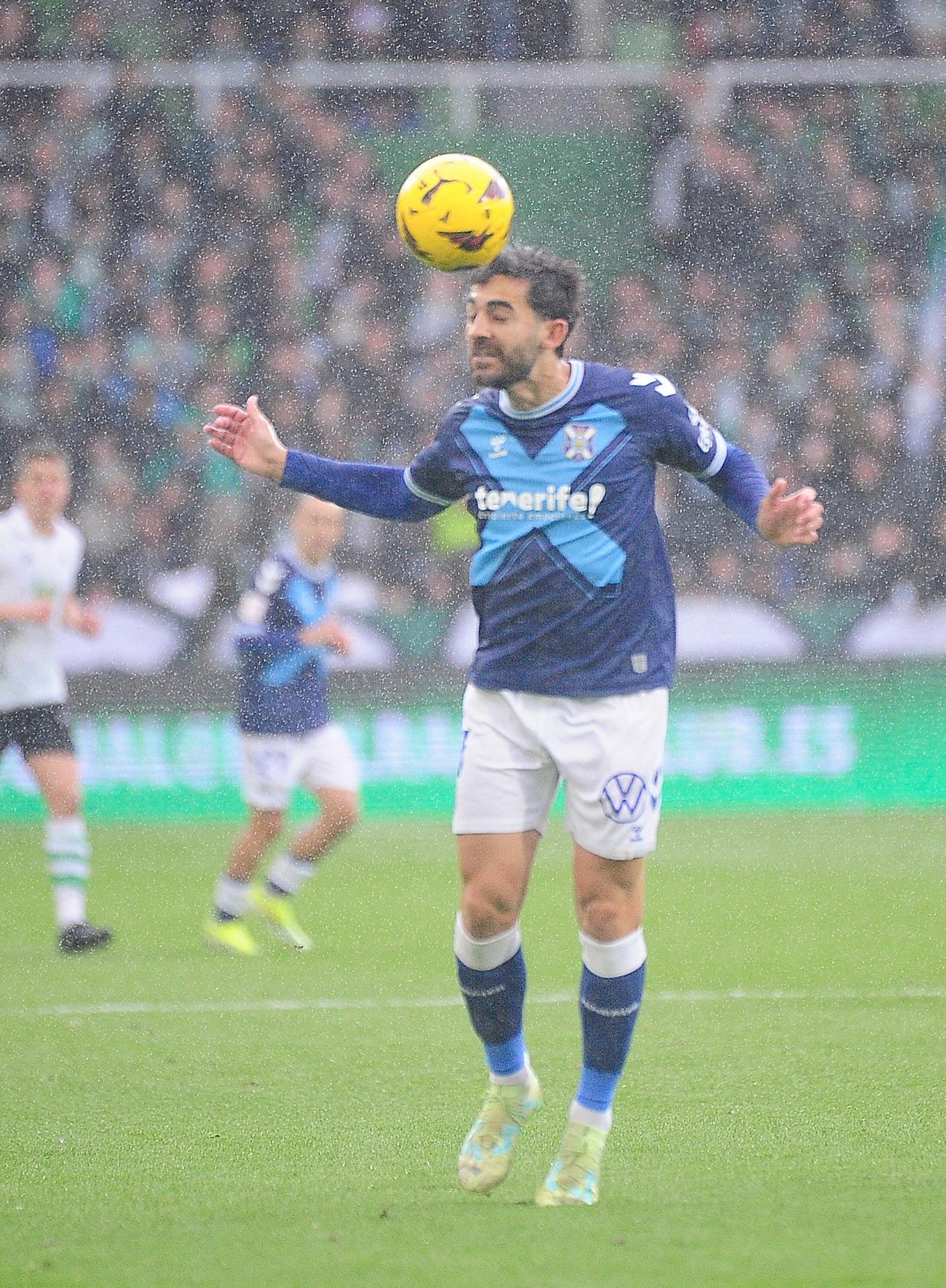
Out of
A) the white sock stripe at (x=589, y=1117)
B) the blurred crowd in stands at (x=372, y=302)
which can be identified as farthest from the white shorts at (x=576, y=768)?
the blurred crowd in stands at (x=372, y=302)

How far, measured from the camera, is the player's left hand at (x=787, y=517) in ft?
14.6

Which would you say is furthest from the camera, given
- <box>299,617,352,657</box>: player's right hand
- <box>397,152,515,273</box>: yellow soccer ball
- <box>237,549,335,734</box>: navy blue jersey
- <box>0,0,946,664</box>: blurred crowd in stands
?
<box>0,0,946,664</box>: blurred crowd in stands

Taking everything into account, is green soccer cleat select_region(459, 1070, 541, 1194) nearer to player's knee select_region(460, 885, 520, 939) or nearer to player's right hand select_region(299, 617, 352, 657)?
player's knee select_region(460, 885, 520, 939)

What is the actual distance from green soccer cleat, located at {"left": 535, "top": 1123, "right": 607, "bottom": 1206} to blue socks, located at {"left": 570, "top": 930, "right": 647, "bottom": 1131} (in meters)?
0.08

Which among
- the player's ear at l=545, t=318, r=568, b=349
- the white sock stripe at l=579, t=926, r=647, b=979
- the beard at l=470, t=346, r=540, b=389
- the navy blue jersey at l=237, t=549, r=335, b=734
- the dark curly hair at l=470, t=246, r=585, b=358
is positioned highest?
the dark curly hair at l=470, t=246, r=585, b=358

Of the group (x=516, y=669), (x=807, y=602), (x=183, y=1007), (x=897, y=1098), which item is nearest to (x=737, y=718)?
(x=807, y=602)

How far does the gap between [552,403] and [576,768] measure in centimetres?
84

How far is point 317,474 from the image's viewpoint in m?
4.86

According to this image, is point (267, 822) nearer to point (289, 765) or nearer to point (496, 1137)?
point (289, 765)

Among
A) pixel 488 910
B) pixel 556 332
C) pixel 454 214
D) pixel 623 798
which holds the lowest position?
pixel 488 910

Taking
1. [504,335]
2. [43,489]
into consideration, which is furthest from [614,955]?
[43,489]

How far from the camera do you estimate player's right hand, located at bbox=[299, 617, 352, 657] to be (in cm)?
859

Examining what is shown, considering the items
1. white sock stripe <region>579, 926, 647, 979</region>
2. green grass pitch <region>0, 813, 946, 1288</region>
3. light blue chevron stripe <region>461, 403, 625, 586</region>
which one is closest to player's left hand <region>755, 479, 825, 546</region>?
light blue chevron stripe <region>461, 403, 625, 586</region>

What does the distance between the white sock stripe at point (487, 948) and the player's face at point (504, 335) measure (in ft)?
4.03
